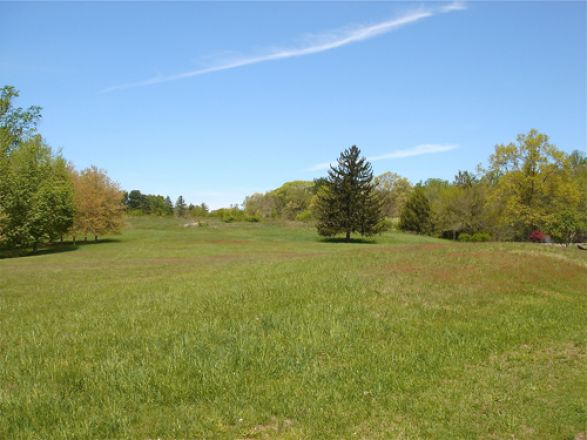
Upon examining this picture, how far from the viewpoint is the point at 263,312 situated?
10664 millimetres

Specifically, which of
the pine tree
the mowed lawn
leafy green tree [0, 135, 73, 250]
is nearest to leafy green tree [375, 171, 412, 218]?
the pine tree

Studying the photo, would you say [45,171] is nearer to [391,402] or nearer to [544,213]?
[391,402]

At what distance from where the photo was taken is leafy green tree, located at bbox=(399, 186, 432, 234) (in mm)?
79500

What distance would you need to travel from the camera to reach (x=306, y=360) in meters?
7.68

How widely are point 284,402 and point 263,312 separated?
4.54m

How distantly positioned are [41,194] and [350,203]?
34285mm

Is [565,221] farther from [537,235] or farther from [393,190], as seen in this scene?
[393,190]

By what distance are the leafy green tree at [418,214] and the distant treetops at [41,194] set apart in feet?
164

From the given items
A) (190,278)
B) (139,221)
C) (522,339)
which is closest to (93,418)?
(522,339)

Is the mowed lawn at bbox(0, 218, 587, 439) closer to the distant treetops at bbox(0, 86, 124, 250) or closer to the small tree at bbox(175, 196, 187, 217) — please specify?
the distant treetops at bbox(0, 86, 124, 250)

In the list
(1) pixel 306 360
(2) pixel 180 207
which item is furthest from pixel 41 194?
(2) pixel 180 207

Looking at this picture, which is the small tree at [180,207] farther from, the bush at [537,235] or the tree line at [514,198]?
the bush at [537,235]

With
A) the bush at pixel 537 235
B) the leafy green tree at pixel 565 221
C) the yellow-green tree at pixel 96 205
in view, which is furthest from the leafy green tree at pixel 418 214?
the yellow-green tree at pixel 96 205

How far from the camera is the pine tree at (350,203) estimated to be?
5462 cm
